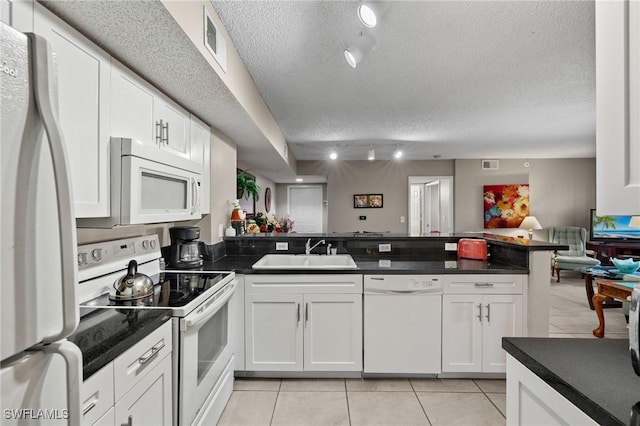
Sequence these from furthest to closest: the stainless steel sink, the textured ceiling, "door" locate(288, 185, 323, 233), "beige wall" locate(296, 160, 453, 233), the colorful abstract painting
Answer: "door" locate(288, 185, 323, 233)
"beige wall" locate(296, 160, 453, 233)
the colorful abstract painting
the stainless steel sink
the textured ceiling

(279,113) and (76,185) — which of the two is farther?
(279,113)

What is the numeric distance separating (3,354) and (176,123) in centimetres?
175

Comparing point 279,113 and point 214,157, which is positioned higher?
point 279,113

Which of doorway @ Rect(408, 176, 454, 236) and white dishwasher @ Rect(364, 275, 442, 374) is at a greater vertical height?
doorway @ Rect(408, 176, 454, 236)

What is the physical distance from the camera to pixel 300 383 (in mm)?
2225

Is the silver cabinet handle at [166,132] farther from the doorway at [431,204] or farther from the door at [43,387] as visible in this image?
the doorway at [431,204]

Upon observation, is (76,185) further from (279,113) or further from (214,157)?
(279,113)

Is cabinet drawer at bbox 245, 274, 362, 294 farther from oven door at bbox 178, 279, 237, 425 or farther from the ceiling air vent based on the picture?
the ceiling air vent

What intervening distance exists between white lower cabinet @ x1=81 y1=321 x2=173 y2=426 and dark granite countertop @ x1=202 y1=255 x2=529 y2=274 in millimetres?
975

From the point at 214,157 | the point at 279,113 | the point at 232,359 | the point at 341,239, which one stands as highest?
the point at 279,113

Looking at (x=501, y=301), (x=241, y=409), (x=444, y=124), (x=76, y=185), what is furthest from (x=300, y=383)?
(x=444, y=124)

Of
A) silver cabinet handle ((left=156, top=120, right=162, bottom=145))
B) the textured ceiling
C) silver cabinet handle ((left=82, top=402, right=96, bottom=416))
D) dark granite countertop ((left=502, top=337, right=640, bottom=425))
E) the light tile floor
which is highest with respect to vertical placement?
the textured ceiling

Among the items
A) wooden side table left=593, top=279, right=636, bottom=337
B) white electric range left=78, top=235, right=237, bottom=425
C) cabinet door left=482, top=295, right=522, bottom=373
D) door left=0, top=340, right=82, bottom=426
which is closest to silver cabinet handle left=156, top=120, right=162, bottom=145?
white electric range left=78, top=235, right=237, bottom=425

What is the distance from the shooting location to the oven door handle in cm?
139
